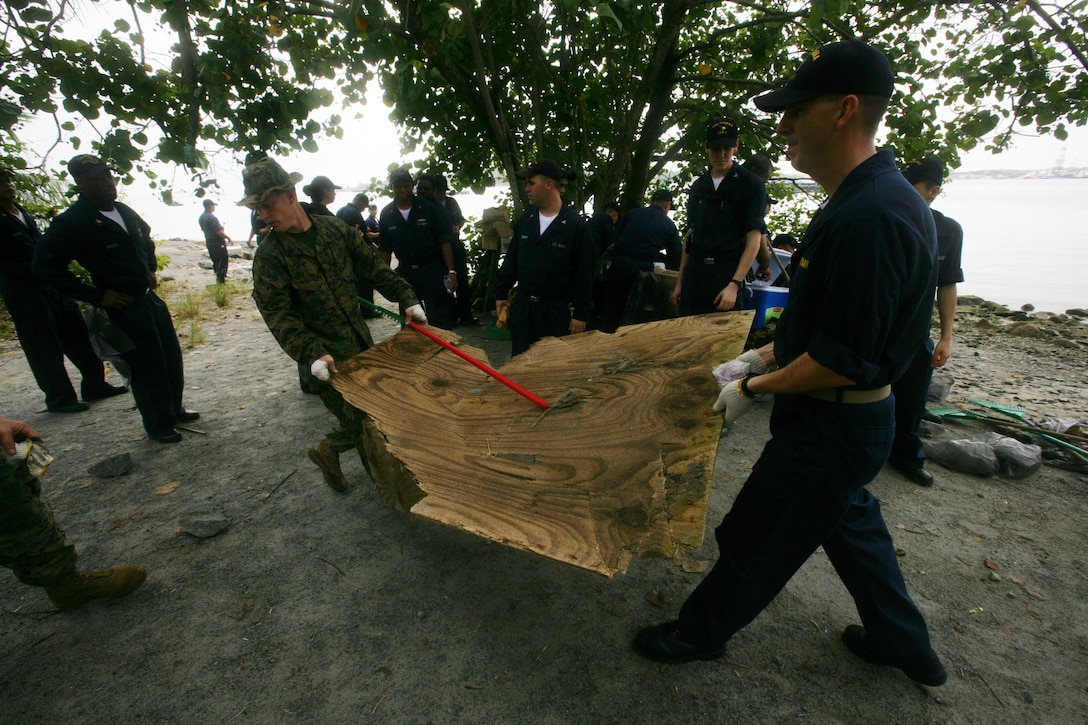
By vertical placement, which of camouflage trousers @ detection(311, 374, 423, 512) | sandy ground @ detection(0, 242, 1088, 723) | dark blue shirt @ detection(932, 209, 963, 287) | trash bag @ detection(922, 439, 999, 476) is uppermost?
dark blue shirt @ detection(932, 209, 963, 287)

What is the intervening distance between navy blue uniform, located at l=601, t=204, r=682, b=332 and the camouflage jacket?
8.27 ft

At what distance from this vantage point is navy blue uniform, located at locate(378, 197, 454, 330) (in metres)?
4.91

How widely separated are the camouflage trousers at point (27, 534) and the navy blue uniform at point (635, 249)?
4.15 m

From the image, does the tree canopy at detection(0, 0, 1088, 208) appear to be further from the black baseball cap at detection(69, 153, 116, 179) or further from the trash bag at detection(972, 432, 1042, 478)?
the trash bag at detection(972, 432, 1042, 478)

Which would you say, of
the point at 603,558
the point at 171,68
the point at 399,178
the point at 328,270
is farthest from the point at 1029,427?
the point at 171,68

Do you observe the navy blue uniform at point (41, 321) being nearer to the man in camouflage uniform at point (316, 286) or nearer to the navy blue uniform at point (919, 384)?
the man in camouflage uniform at point (316, 286)

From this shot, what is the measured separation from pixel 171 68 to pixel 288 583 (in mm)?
3609

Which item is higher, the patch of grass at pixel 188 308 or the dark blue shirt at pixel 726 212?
the dark blue shirt at pixel 726 212

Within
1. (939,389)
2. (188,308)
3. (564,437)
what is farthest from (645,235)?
(188,308)

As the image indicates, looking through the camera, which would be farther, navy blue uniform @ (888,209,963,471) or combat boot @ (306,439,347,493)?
navy blue uniform @ (888,209,963,471)

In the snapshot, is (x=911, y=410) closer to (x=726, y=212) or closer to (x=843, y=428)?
(x=726, y=212)

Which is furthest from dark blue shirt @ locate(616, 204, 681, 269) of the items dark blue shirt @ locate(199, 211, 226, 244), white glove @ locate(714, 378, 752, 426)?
dark blue shirt @ locate(199, 211, 226, 244)

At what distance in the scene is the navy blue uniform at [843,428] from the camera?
1.26 metres

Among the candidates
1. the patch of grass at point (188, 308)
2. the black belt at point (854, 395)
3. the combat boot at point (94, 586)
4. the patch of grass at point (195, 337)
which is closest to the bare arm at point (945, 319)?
the black belt at point (854, 395)
